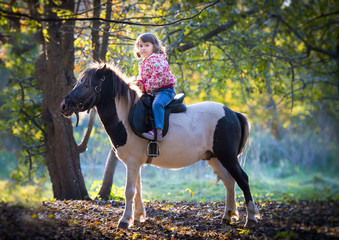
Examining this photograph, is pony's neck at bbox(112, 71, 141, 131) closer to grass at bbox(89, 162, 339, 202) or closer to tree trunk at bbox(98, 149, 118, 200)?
tree trunk at bbox(98, 149, 118, 200)

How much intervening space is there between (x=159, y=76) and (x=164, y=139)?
3.38 feet

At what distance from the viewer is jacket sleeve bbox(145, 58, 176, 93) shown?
5379 mm

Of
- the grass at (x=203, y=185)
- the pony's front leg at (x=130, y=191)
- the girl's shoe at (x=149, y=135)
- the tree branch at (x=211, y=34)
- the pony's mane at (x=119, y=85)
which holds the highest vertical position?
the tree branch at (x=211, y=34)

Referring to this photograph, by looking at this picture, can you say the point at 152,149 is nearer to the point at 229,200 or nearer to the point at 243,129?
the point at 229,200

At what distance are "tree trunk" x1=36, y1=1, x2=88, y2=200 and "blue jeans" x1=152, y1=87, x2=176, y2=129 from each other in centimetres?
321

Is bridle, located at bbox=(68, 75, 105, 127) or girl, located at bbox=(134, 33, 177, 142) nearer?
bridle, located at bbox=(68, 75, 105, 127)

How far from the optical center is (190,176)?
19.0 metres

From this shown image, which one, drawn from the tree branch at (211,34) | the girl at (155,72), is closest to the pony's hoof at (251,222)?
the girl at (155,72)

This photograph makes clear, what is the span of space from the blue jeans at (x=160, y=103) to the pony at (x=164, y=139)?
0.30 metres

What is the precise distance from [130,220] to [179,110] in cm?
193

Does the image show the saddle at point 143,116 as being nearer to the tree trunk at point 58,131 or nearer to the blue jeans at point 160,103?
the blue jeans at point 160,103

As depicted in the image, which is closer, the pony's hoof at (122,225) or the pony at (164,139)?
the pony's hoof at (122,225)

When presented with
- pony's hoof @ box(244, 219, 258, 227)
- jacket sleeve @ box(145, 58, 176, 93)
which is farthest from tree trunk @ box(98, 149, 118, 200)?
pony's hoof @ box(244, 219, 258, 227)

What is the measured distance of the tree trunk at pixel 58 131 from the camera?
768 cm
